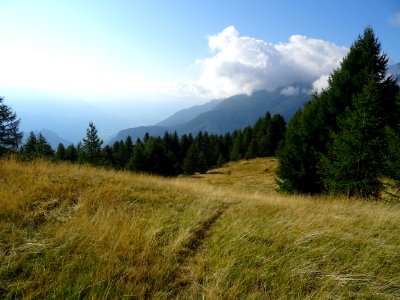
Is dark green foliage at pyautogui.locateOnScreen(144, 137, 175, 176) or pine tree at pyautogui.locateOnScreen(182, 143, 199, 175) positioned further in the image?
pine tree at pyautogui.locateOnScreen(182, 143, 199, 175)

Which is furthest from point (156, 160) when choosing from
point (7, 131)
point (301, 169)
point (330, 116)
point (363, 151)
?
point (363, 151)

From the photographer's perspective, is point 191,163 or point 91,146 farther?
point 191,163

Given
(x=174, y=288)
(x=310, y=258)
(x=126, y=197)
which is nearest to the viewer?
(x=174, y=288)

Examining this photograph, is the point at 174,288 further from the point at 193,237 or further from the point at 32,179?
the point at 32,179

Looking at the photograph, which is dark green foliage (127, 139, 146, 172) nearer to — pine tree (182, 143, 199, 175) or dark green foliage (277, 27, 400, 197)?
pine tree (182, 143, 199, 175)

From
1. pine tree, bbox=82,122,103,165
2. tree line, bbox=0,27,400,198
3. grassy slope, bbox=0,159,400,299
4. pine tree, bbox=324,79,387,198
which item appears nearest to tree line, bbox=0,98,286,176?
pine tree, bbox=82,122,103,165

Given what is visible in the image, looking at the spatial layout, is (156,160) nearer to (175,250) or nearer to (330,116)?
(330,116)

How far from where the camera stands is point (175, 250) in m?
4.44

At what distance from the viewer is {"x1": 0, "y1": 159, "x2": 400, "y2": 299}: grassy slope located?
3334mm

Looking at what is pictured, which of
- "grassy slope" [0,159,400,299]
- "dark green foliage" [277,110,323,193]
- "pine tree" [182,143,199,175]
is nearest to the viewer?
"grassy slope" [0,159,400,299]

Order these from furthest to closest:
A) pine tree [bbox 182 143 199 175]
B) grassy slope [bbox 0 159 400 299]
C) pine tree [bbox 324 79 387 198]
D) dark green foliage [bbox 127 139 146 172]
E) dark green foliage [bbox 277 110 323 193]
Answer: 1. pine tree [bbox 182 143 199 175]
2. dark green foliage [bbox 127 139 146 172]
3. dark green foliage [bbox 277 110 323 193]
4. pine tree [bbox 324 79 387 198]
5. grassy slope [bbox 0 159 400 299]

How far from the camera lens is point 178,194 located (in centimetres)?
846

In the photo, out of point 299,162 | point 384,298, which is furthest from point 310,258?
point 299,162

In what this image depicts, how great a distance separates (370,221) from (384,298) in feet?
11.4
